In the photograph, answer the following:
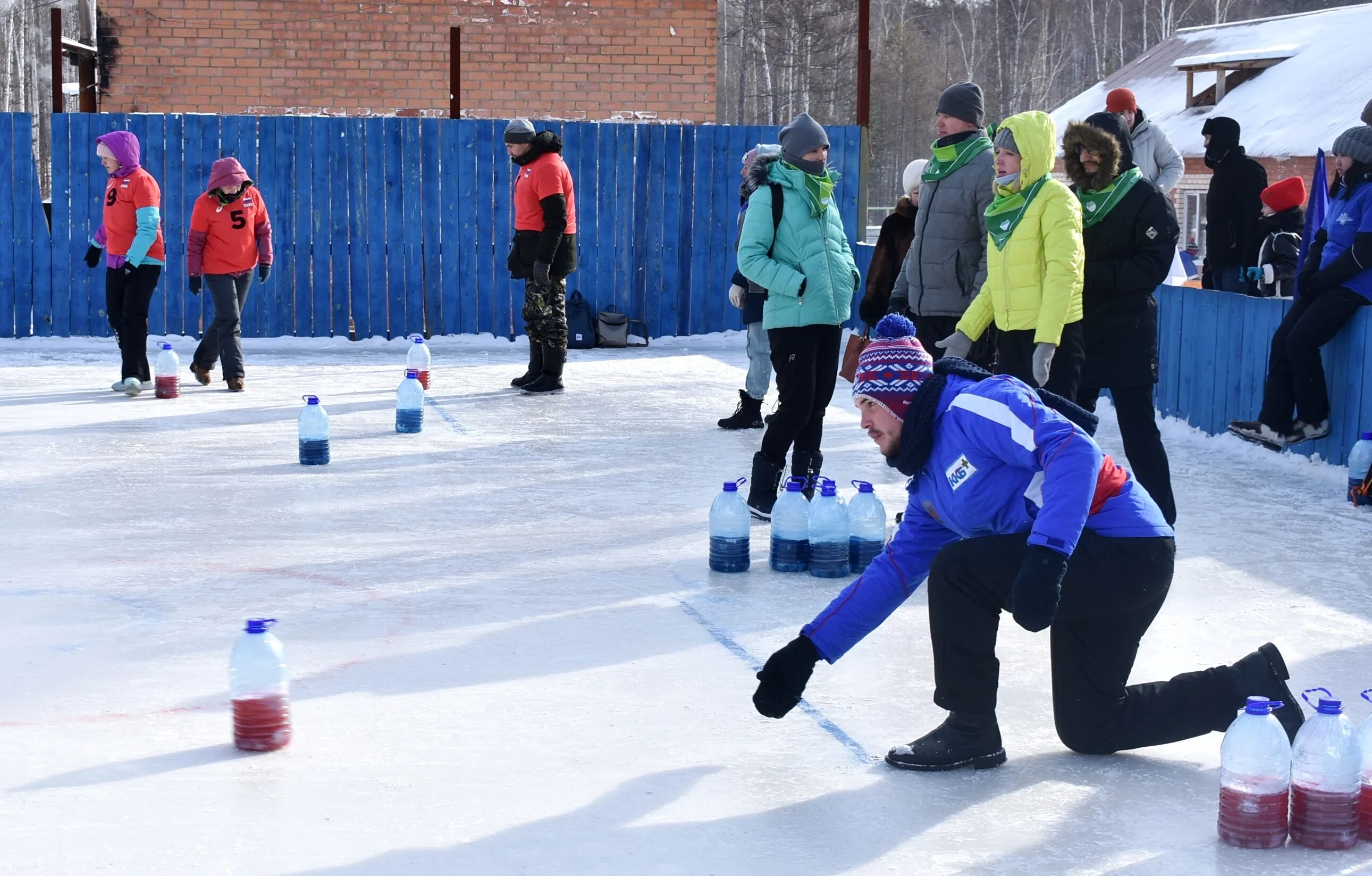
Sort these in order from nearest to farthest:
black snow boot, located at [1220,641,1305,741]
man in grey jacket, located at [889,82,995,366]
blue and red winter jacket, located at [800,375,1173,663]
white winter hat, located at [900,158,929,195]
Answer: blue and red winter jacket, located at [800,375,1173,663]
black snow boot, located at [1220,641,1305,741]
man in grey jacket, located at [889,82,995,366]
white winter hat, located at [900,158,929,195]

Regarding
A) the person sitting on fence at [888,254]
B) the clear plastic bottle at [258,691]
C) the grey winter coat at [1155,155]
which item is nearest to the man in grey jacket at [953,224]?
the person sitting on fence at [888,254]

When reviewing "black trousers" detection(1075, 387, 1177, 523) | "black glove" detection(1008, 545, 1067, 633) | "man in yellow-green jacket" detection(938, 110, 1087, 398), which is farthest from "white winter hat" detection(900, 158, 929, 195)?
"black glove" detection(1008, 545, 1067, 633)

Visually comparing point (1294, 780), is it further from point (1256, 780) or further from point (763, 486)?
point (763, 486)

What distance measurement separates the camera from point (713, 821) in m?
4.07

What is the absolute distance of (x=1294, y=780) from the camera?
12.9 ft

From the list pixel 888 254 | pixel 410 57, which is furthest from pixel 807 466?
pixel 410 57

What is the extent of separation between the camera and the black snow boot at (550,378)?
12305 mm

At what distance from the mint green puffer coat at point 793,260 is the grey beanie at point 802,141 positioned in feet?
0.22

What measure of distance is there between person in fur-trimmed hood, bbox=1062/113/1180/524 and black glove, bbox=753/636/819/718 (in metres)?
3.33

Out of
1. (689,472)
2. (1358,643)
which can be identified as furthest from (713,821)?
(689,472)

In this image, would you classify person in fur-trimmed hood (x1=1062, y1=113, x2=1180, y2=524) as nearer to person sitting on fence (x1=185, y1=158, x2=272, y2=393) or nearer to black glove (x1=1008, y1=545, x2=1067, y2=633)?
black glove (x1=1008, y1=545, x2=1067, y2=633)

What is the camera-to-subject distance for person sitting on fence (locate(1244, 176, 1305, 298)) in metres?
10.5

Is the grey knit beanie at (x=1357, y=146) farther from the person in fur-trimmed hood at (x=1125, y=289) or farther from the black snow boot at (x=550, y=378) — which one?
the black snow boot at (x=550, y=378)

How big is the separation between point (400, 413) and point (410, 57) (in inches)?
331
